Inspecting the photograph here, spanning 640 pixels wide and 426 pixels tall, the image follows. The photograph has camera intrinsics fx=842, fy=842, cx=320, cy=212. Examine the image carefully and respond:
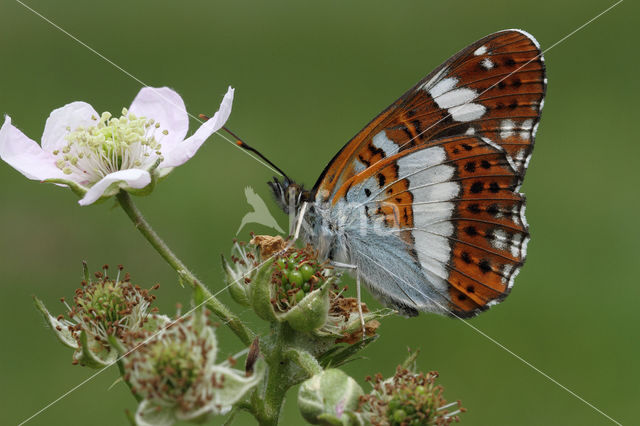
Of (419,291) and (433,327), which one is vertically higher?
(419,291)

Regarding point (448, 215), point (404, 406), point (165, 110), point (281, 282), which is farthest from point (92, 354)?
point (448, 215)

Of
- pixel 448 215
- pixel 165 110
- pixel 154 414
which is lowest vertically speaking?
pixel 448 215

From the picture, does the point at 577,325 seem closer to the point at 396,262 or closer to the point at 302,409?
the point at 396,262

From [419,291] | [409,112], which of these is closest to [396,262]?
[419,291]

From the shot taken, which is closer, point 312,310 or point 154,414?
point 154,414

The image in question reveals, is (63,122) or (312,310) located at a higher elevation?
(63,122)

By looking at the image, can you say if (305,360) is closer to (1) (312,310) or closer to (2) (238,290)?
(1) (312,310)

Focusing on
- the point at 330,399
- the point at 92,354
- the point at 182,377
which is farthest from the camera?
the point at 92,354
